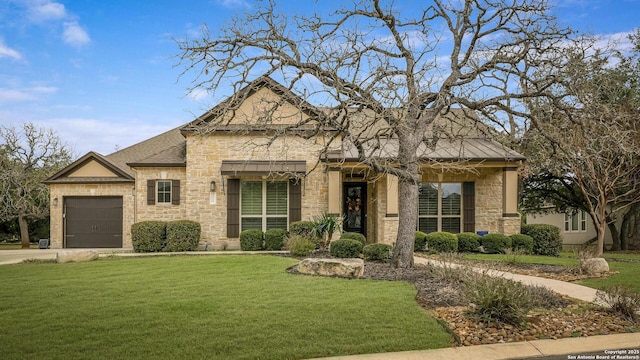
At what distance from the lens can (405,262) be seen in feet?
33.9

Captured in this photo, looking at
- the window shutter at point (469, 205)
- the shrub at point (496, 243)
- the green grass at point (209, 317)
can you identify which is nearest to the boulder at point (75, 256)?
the green grass at point (209, 317)

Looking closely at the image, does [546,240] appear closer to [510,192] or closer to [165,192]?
[510,192]

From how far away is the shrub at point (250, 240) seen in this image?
15211 mm

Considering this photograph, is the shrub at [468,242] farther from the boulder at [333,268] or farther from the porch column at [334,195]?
the boulder at [333,268]

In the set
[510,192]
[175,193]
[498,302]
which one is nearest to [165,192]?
[175,193]

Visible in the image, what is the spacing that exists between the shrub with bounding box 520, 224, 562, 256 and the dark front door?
19.9 feet

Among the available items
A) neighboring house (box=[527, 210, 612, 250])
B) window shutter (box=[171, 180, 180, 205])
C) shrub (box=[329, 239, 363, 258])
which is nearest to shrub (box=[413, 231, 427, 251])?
shrub (box=[329, 239, 363, 258])

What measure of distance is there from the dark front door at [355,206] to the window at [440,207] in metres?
2.27

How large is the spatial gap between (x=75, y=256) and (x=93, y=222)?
5.54 meters

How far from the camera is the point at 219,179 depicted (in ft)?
53.8

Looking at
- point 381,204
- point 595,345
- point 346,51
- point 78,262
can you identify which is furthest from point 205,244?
point 595,345

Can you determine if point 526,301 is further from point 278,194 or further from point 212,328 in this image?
point 278,194

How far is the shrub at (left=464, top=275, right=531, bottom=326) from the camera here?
589cm

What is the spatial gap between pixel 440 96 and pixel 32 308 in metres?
8.41
